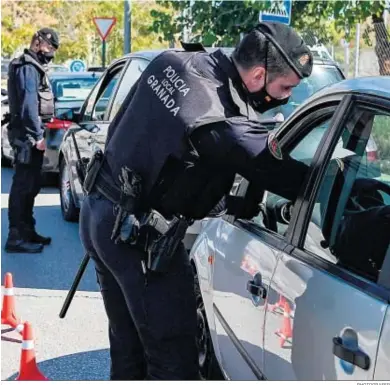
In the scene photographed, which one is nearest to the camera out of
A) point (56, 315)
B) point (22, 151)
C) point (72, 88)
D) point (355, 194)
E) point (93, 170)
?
point (355, 194)

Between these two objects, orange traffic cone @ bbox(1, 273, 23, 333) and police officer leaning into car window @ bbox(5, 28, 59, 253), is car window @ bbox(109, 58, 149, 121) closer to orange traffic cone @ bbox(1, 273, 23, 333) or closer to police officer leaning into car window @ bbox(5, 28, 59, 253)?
police officer leaning into car window @ bbox(5, 28, 59, 253)

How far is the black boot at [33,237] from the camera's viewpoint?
761cm

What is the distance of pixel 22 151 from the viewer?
7277mm

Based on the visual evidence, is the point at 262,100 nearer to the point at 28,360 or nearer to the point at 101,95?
the point at 28,360

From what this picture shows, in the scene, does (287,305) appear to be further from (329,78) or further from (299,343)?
(329,78)

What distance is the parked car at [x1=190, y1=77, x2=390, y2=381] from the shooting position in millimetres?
2287

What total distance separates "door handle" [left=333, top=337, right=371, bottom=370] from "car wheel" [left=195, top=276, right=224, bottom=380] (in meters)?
1.63

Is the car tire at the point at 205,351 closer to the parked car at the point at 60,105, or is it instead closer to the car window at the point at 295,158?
the car window at the point at 295,158

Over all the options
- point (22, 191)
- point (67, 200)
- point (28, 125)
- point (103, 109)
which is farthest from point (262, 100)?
point (67, 200)

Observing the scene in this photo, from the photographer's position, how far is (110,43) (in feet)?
138

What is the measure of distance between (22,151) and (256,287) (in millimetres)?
4690

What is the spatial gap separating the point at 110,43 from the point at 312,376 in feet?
133

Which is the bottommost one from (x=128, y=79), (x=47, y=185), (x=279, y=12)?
(x=47, y=185)

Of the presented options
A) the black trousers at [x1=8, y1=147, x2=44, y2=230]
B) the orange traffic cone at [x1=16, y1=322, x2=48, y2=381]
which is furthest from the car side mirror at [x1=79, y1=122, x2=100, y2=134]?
the orange traffic cone at [x1=16, y1=322, x2=48, y2=381]
